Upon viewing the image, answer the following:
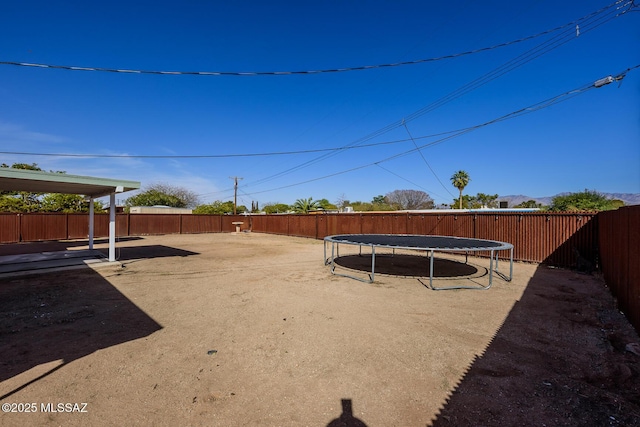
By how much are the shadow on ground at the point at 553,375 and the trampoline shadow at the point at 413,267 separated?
3.05m

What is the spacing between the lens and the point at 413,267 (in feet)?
29.6

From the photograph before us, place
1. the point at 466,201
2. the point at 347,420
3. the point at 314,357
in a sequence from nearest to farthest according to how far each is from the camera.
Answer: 1. the point at 347,420
2. the point at 314,357
3. the point at 466,201

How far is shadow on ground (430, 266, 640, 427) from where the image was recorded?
2.29 metres

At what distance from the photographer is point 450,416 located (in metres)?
2.28

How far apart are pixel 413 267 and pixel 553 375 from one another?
615cm

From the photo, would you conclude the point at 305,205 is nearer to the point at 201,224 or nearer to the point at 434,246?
the point at 201,224

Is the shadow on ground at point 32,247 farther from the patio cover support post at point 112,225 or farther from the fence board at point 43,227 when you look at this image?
the patio cover support post at point 112,225

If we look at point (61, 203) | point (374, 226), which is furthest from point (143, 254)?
point (61, 203)

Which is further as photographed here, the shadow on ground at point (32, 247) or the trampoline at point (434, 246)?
the shadow on ground at point (32, 247)

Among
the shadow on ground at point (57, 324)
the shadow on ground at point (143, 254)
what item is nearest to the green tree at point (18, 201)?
the shadow on ground at point (143, 254)

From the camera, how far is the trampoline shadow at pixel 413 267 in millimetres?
7883

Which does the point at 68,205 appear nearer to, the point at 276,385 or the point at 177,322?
the point at 177,322

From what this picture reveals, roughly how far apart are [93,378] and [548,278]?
9.46 meters

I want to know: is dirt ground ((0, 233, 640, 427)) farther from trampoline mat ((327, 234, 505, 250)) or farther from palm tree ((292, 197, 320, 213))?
palm tree ((292, 197, 320, 213))
